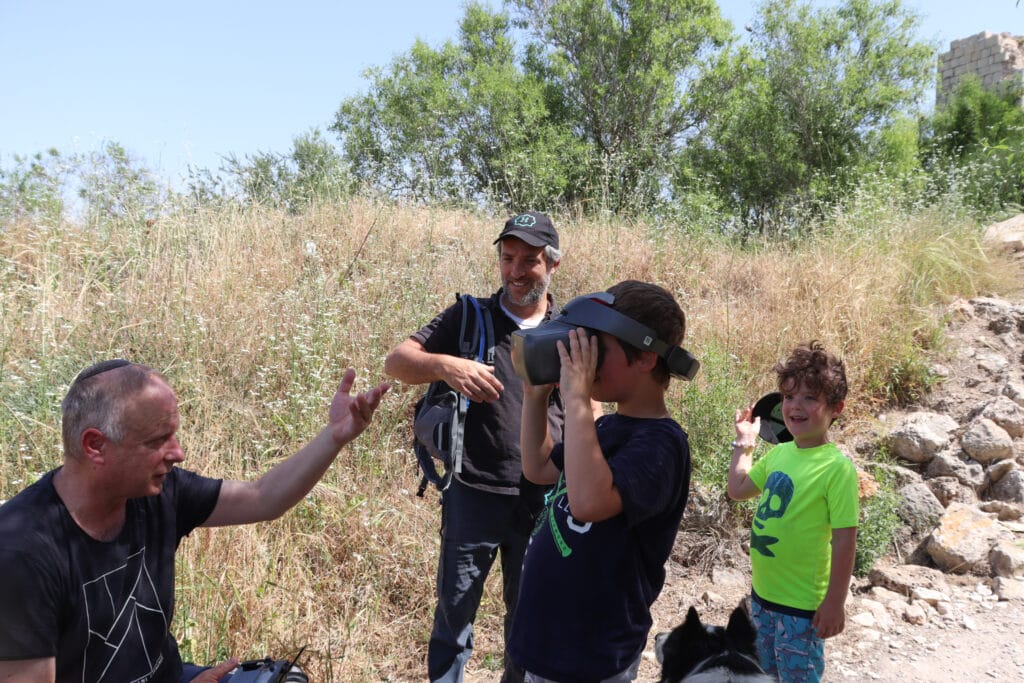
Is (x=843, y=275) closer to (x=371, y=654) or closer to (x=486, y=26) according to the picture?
(x=371, y=654)

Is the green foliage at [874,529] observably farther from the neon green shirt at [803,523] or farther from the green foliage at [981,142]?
the green foliage at [981,142]

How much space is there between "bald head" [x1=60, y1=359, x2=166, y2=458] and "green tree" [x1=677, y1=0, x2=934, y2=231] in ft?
51.1

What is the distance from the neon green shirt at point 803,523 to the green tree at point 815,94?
14.1 m

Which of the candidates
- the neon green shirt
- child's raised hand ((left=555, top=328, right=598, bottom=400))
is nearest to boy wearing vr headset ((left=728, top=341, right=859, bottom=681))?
the neon green shirt

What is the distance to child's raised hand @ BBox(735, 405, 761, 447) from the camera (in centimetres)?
306

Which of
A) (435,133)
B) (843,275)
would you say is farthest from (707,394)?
(435,133)

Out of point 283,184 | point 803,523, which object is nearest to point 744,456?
point 803,523

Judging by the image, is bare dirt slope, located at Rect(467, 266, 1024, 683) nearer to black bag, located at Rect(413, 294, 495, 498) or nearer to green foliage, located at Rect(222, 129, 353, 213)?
black bag, located at Rect(413, 294, 495, 498)

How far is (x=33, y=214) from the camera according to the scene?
290 inches

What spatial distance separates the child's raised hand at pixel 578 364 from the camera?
184 centimetres

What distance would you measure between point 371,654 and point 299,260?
453 cm

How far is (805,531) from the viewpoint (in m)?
2.76

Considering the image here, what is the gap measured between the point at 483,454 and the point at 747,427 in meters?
1.05

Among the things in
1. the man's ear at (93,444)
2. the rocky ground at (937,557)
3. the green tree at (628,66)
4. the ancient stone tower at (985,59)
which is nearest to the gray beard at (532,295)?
the rocky ground at (937,557)
